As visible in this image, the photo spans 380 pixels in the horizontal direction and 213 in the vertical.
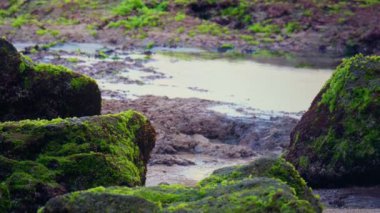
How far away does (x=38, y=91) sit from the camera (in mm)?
15453

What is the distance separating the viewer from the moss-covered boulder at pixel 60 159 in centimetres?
1002

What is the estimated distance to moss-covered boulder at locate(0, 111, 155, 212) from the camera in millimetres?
10023

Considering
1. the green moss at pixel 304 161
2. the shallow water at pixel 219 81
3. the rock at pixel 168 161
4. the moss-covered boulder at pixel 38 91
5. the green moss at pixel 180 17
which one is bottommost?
the green moss at pixel 180 17

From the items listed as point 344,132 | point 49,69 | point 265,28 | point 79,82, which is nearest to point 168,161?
point 79,82

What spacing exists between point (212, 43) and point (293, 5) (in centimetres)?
720

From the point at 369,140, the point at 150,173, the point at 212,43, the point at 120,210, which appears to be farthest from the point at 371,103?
the point at 212,43

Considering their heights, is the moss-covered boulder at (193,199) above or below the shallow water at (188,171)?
above

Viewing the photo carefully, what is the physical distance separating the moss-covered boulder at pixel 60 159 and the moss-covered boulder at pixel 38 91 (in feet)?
11.3

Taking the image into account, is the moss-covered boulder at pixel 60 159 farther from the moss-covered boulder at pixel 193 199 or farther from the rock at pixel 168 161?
the rock at pixel 168 161

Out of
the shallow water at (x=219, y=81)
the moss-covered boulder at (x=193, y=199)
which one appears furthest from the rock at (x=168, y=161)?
the moss-covered boulder at (x=193, y=199)

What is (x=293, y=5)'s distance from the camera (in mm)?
50031

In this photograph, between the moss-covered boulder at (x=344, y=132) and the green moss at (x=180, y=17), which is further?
the green moss at (x=180, y=17)

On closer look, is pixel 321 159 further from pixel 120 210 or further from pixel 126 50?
pixel 126 50

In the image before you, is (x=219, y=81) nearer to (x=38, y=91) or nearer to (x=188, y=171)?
(x=188, y=171)
